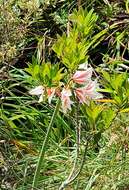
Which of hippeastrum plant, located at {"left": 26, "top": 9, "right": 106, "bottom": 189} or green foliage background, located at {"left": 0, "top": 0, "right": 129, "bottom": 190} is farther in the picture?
green foliage background, located at {"left": 0, "top": 0, "right": 129, "bottom": 190}

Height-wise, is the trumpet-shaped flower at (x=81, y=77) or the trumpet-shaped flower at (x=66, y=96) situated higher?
the trumpet-shaped flower at (x=81, y=77)

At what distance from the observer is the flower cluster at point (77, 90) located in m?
1.58

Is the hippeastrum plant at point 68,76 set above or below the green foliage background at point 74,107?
above

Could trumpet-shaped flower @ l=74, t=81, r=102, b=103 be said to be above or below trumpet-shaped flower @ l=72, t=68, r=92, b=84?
below

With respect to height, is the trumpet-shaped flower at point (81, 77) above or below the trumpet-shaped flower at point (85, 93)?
above

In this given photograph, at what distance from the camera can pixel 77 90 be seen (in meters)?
1.61

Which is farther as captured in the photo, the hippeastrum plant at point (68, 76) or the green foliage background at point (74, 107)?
the green foliage background at point (74, 107)

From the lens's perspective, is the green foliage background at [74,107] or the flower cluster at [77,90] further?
the green foliage background at [74,107]

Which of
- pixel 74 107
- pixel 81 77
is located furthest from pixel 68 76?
pixel 74 107

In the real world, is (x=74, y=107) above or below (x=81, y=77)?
below

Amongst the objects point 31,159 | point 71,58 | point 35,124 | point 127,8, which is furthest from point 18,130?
point 71,58

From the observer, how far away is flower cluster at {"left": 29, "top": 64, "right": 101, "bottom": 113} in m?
1.58

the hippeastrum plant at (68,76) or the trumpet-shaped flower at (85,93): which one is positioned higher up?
the hippeastrum plant at (68,76)

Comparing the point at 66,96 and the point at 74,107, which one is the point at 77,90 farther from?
the point at 74,107
